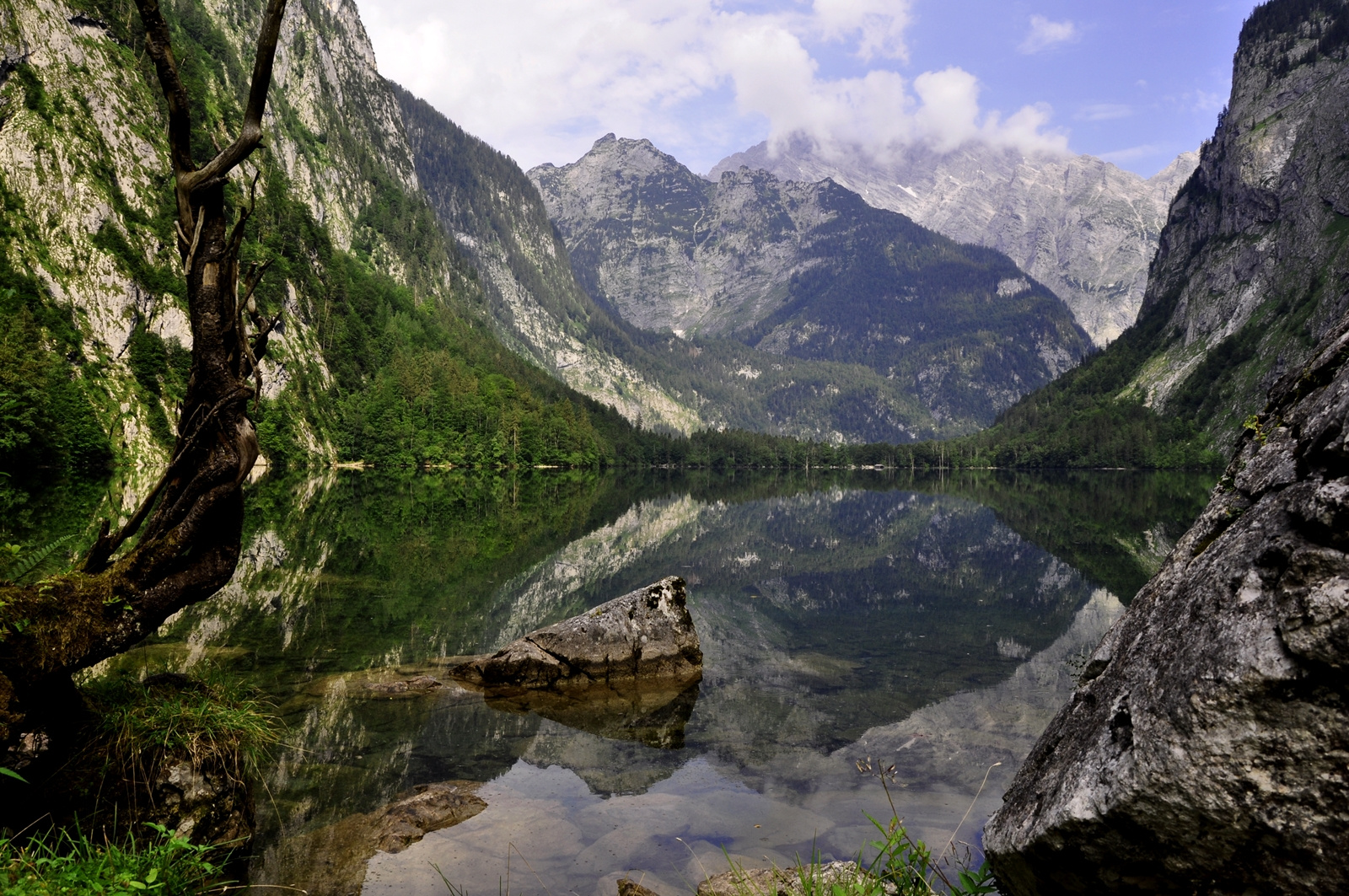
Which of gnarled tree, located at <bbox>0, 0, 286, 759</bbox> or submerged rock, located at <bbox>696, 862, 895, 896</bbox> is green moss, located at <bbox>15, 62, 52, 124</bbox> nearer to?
gnarled tree, located at <bbox>0, 0, 286, 759</bbox>

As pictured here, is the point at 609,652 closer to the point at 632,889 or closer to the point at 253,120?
the point at 632,889

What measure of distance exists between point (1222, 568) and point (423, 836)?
30.3ft

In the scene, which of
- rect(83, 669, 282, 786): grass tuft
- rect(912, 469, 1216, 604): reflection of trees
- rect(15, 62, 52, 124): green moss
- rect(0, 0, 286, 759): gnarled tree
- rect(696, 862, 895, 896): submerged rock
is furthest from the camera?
rect(15, 62, 52, 124): green moss

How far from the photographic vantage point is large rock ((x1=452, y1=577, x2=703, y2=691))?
1691 cm

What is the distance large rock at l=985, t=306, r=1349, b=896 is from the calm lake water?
5.54 m

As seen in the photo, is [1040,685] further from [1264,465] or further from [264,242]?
[264,242]

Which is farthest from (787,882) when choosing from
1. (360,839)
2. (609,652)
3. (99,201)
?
(99,201)

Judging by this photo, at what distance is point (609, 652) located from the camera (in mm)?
17844

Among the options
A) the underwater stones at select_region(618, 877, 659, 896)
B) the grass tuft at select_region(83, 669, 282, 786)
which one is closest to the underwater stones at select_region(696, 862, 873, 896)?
the underwater stones at select_region(618, 877, 659, 896)

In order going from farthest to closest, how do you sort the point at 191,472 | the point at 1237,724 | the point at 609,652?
the point at 609,652, the point at 191,472, the point at 1237,724

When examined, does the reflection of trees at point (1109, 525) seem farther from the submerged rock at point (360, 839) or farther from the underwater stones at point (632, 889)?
the submerged rock at point (360, 839)

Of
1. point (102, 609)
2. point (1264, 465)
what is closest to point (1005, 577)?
point (1264, 465)

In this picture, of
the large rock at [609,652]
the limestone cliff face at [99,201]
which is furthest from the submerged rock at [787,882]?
the limestone cliff face at [99,201]

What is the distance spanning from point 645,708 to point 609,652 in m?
2.46
